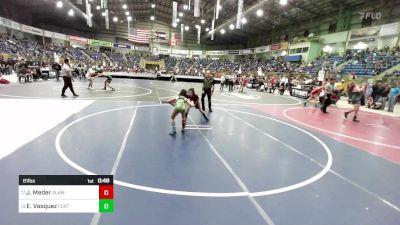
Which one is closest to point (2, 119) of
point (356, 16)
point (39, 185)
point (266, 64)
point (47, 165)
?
point (47, 165)

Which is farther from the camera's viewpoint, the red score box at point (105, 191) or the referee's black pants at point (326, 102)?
the referee's black pants at point (326, 102)

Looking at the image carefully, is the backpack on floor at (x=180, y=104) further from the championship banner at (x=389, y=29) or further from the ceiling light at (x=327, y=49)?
the ceiling light at (x=327, y=49)

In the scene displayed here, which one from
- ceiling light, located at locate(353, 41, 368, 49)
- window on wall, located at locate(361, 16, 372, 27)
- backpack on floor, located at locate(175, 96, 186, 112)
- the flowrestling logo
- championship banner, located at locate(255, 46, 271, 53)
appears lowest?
backpack on floor, located at locate(175, 96, 186, 112)

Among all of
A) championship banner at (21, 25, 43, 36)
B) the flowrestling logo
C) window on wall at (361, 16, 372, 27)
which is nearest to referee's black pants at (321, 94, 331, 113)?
the flowrestling logo

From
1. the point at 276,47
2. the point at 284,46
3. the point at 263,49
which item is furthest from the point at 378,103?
the point at 263,49

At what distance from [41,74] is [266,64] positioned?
106 feet

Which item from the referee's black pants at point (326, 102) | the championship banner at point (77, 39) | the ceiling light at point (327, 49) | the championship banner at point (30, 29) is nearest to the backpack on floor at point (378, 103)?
the referee's black pants at point (326, 102)

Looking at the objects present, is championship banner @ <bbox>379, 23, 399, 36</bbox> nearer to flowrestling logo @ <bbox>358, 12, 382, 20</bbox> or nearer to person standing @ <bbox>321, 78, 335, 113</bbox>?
flowrestling logo @ <bbox>358, 12, 382, 20</bbox>

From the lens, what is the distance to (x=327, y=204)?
3463mm

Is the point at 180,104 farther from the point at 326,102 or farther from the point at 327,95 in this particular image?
the point at 327,95

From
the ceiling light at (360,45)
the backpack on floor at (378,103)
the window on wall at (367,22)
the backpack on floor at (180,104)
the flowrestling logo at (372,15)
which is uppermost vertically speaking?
the flowrestling logo at (372,15)
